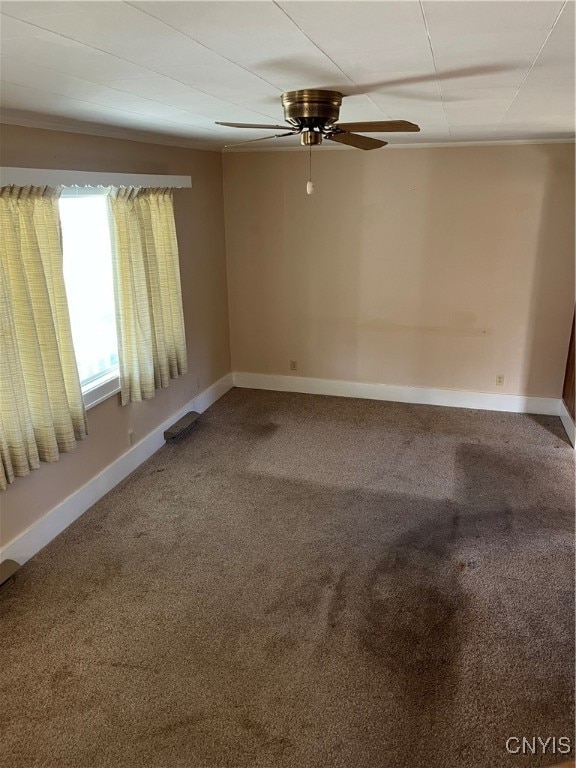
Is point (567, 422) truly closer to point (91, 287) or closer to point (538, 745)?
point (538, 745)

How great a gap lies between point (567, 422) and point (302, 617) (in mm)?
3073

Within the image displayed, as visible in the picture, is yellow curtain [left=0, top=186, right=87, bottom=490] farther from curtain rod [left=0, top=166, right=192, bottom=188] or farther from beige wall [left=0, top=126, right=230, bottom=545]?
beige wall [left=0, top=126, right=230, bottom=545]

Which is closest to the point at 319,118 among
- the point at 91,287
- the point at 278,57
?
the point at 278,57

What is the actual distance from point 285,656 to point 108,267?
8.56 feet

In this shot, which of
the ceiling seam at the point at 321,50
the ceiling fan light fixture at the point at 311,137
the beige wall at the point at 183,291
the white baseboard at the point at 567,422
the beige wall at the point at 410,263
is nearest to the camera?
the ceiling seam at the point at 321,50

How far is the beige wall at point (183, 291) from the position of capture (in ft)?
9.82

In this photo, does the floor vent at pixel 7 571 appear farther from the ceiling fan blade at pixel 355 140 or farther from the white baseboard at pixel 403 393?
the white baseboard at pixel 403 393

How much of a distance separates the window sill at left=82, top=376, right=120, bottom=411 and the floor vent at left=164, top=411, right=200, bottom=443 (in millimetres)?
769

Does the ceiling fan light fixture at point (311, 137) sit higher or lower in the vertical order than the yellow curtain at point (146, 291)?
higher

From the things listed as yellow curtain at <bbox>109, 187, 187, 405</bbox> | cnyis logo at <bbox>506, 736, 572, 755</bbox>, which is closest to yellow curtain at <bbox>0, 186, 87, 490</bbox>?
yellow curtain at <bbox>109, 187, 187, 405</bbox>

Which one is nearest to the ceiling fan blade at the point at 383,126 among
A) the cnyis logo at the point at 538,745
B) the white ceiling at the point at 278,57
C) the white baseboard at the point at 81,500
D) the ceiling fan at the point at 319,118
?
the ceiling fan at the point at 319,118

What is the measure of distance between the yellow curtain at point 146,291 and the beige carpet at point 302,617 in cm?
71

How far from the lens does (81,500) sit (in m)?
3.51

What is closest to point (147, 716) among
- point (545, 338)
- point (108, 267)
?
point (108, 267)
